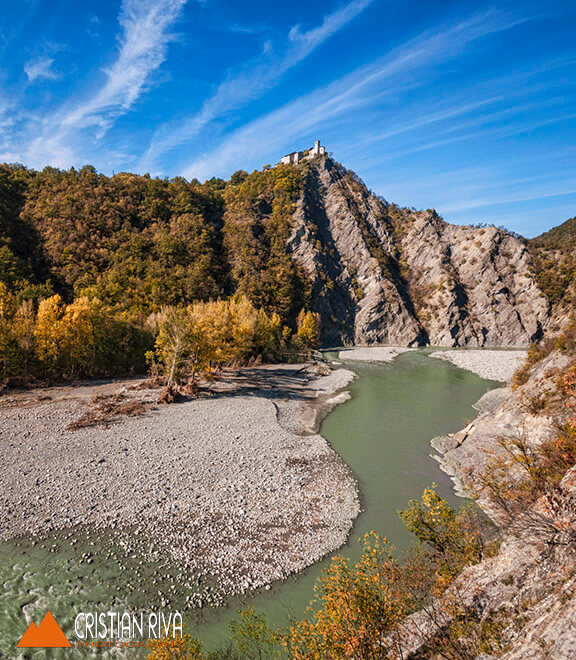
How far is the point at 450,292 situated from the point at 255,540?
9385 cm

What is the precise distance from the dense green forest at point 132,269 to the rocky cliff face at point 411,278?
30.6 feet

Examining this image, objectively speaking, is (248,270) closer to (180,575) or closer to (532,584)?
(180,575)

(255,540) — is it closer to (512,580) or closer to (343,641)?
(343,641)

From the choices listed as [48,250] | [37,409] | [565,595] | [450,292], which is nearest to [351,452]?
[565,595]

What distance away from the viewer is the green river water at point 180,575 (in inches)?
359

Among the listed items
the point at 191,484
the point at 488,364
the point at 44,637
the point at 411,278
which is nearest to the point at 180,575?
the point at 44,637

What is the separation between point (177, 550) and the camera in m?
11.4

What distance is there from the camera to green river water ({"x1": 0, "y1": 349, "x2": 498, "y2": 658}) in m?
9.11

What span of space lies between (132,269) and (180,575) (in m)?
56.6

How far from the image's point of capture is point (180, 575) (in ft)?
34.3

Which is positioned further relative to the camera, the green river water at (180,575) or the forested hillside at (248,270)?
the forested hillside at (248,270)

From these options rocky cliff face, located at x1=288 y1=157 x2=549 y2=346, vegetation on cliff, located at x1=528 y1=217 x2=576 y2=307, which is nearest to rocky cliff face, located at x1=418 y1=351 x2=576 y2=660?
rocky cliff face, located at x1=288 y1=157 x2=549 y2=346

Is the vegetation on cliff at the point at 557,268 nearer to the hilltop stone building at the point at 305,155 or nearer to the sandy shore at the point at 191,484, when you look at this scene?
the hilltop stone building at the point at 305,155

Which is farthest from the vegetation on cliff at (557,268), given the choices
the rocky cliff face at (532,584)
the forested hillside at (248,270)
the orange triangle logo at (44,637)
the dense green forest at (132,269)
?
the orange triangle logo at (44,637)
